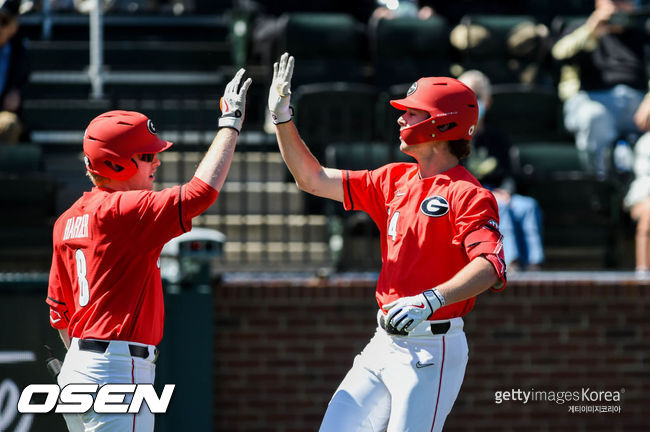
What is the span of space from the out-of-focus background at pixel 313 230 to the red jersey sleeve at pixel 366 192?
2057 mm

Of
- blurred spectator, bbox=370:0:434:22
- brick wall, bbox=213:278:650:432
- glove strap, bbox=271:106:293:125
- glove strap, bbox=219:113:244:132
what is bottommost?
brick wall, bbox=213:278:650:432

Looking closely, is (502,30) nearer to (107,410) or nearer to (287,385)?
(287,385)

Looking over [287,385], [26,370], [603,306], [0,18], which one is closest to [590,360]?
[603,306]

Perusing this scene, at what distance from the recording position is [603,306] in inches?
292

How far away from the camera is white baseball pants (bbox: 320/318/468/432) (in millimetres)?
4363

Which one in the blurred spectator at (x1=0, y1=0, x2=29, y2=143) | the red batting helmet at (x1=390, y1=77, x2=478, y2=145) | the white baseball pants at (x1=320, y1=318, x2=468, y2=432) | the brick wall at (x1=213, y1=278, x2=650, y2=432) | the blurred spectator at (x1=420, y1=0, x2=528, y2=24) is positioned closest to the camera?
the white baseball pants at (x1=320, y1=318, x2=468, y2=432)

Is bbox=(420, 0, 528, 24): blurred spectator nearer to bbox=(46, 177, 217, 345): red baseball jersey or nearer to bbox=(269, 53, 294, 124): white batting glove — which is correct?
bbox=(269, 53, 294, 124): white batting glove

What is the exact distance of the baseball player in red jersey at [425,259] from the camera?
4324mm

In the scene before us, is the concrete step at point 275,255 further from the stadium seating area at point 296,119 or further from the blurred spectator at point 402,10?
the blurred spectator at point 402,10

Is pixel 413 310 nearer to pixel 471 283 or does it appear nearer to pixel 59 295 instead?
pixel 471 283

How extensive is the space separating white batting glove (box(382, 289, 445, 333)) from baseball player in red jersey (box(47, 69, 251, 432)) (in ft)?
2.89

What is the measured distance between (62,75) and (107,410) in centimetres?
728

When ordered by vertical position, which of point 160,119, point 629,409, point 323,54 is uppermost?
point 323,54

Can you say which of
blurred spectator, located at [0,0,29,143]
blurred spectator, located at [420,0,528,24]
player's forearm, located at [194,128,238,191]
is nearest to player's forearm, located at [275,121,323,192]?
player's forearm, located at [194,128,238,191]
